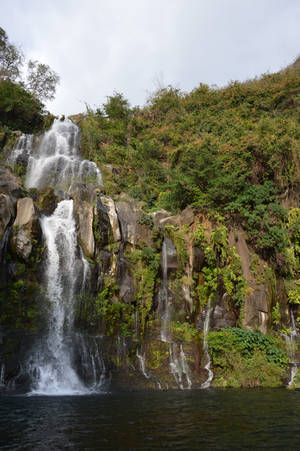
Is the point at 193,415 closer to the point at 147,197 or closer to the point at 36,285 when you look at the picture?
the point at 36,285

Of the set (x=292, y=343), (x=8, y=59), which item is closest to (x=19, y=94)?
(x=8, y=59)

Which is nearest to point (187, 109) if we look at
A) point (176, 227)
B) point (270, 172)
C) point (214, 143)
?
point (214, 143)

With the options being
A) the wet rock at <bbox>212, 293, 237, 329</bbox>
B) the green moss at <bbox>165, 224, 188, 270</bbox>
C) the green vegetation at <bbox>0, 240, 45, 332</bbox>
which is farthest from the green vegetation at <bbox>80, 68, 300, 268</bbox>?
the green vegetation at <bbox>0, 240, 45, 332</bbox>

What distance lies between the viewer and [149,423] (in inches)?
238

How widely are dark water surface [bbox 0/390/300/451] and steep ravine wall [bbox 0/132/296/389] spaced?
3442 millimetres

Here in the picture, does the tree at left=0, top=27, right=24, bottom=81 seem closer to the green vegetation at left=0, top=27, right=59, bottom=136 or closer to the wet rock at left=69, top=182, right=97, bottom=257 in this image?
the green vegetation at left=0, top=27, right=59, bottom=136

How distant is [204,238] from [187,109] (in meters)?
18.2

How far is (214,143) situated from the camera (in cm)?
1989

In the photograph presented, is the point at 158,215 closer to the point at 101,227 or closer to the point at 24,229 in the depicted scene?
the point at 101,227

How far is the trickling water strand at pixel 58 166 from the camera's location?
861 inches

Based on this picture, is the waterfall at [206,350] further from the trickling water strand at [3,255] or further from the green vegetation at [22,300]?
the trickling water strand at [3,255]

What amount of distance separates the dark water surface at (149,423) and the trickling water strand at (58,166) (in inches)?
606

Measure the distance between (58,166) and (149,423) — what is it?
1991 centimetres

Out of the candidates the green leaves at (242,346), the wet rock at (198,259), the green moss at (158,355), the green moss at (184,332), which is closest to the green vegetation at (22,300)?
the green moss at (158,355)
